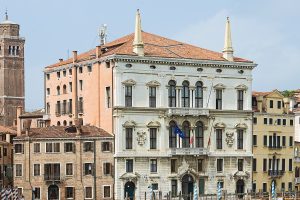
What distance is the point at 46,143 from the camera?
67625 millimetres

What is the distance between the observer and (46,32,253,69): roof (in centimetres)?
7131

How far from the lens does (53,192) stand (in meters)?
67.9

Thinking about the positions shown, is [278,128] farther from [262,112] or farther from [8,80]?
[8,80]

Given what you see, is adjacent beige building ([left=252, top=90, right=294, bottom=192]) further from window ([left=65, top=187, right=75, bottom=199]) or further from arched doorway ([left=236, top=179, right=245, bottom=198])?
window ([left=65, top=187, right=75, bottom=199])

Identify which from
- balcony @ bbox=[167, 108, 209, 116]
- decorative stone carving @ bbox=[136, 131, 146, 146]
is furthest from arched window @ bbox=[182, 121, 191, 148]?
decorative stone carving @ bbox=[136, 131, 146, 146]

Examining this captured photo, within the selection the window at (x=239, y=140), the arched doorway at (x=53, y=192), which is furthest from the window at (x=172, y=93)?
the arched doorway at (x=53, y=192)

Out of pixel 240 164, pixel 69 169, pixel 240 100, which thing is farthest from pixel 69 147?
pixel 240 100

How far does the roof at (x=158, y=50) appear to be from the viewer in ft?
234

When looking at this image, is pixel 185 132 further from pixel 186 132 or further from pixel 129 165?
pixel 129 165

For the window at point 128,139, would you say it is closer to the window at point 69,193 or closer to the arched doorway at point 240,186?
the window at point 69,193

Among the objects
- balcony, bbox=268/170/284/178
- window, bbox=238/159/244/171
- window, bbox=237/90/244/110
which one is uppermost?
window, bbox=237/90/244/110

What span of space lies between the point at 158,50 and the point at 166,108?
4869 mm

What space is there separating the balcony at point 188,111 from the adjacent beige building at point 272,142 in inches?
239

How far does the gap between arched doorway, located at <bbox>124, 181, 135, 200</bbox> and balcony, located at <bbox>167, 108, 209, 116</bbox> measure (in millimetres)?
6133
